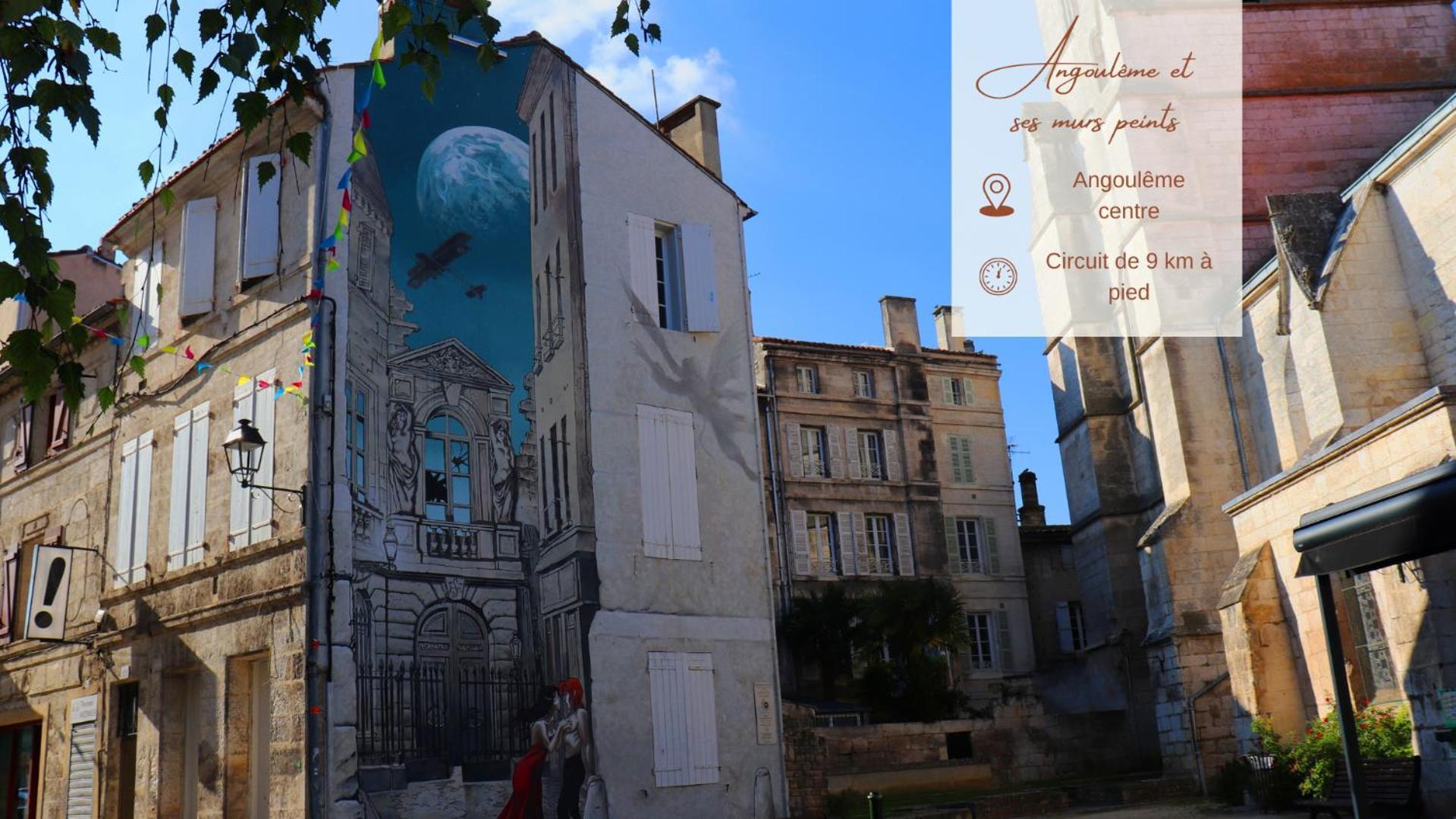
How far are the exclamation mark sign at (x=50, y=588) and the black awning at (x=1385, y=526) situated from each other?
1468 cm

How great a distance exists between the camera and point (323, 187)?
42.8ft

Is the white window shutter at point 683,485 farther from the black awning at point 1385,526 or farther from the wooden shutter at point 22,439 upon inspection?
the wooden shutter at point 22,439

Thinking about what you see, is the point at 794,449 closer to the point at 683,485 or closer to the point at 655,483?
the point at 683,485

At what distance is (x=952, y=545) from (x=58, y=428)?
58.6ft

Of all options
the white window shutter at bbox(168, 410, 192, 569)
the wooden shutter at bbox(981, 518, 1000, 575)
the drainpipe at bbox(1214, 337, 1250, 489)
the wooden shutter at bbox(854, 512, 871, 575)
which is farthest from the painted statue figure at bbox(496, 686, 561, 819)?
the wooden shutter at bbox(981, 518, 1000, 575)

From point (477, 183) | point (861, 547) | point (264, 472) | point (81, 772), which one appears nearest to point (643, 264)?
point (477, 183)

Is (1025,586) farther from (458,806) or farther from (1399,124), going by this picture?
(458,806)

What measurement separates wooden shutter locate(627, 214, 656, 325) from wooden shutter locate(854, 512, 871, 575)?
12.1 m

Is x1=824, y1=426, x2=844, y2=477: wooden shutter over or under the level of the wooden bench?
over

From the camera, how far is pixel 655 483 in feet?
46.8

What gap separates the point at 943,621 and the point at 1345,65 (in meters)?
12.2

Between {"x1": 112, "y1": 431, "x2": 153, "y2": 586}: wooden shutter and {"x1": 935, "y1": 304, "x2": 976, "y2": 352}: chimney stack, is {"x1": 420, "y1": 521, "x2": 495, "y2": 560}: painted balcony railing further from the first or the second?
{"x1": 935, "y1": 304, "x2": 976, "y2": 352}: chimney stack

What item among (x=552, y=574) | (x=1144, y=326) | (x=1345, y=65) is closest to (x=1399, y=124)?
(x=1345, y=65)

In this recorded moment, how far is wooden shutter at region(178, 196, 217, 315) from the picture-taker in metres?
14.3
